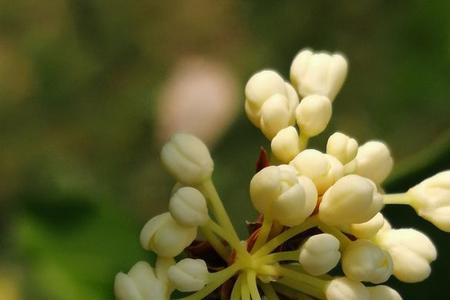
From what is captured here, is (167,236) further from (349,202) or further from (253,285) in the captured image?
(349,202)

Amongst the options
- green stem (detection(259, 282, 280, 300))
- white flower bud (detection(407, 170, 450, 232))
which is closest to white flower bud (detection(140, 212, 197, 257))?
green stem (detection(259, 282, 280, 300))

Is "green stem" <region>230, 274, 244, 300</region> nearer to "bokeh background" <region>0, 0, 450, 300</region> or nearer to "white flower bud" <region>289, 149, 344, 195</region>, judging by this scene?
"white flower bud" <region>289, 149, 344, 195</region>

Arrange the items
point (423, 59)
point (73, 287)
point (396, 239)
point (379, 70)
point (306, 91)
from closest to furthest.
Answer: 1. point (396, 239)
2. point (306, 91)
3. point (73, 287)
4. point (423, 59)
5. point (379, 70)

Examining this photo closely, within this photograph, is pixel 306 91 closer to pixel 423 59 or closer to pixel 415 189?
pixel 415 189

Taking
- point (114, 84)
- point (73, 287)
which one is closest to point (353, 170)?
point (73, 287)

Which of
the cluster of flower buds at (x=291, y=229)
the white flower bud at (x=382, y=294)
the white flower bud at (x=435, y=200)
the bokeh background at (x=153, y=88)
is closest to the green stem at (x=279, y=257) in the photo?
the cluster of flower buds at (x=291, y=229)
